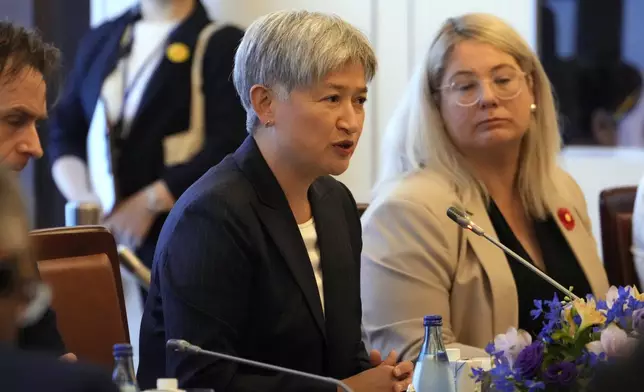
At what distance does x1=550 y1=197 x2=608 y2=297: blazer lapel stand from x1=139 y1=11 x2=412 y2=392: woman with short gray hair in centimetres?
78

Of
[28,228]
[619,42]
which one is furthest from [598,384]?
[619,42]

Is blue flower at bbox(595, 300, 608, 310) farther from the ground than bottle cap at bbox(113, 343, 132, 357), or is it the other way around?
bottle cap at bbox(113, 343, 132, 357)

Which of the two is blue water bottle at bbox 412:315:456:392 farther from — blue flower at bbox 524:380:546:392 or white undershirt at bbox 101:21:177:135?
white undershirt at bbox 101:21:177:135

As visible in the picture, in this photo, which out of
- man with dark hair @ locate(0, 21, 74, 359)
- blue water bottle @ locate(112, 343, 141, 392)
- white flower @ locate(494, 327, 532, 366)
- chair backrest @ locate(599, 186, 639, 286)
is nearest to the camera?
blue water bottle @ locate(112, 343, 141, 392)

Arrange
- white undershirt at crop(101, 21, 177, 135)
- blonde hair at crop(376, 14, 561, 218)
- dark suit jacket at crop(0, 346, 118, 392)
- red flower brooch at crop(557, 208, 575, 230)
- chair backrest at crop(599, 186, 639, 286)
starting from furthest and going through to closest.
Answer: white undershirt at crop(101, 21, 177, 135) → chair backrest at crop(599, 186, 639, 286) → red flower brooch at crop(557, 208, 575, 230) → blonde hair at crop(376, 14, 561, 218) → dark suit jacket at crop(0, 346, 118, 392)

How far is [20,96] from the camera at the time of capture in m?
2.18

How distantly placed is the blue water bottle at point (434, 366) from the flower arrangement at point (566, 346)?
Answer: 0.14m

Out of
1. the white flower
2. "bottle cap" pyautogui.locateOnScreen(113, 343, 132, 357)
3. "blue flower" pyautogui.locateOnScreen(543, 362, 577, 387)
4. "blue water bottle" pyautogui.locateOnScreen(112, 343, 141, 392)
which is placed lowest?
"blue flower" pyautogui.locateOnScreen(543, 362, 577, 387)

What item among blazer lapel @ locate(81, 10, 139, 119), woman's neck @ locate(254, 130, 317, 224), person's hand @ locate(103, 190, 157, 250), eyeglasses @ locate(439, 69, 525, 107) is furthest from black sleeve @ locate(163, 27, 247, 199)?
woman's neck @ locate(254, 130, 317, 224)

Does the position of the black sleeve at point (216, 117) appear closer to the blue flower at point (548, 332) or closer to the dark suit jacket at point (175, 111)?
the dark suit jacket at point (175, 111)

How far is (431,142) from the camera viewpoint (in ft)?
9.53

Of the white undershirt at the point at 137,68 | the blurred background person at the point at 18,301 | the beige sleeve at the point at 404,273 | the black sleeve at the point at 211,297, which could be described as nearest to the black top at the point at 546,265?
the beige sleeve at the point at 404,273

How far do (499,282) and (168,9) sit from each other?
173 cm

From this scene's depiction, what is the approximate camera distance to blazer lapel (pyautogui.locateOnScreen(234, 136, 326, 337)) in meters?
2.22
